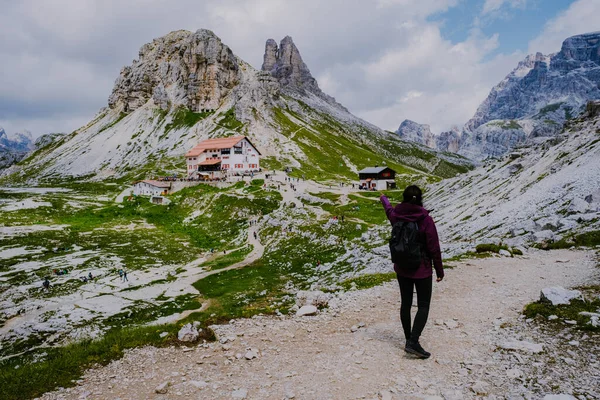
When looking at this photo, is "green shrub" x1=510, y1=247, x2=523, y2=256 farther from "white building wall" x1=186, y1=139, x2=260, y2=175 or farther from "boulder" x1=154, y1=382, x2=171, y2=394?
"white building wall" x1=186, y1=139, x2=260, y2=175

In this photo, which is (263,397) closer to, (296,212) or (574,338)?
(574,338)

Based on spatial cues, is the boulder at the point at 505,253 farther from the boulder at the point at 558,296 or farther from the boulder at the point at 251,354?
the boulder at the point at 251,354

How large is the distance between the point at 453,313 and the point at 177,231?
8012 centimetres

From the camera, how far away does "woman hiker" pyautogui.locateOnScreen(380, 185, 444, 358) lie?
9.47 meters

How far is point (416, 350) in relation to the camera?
9.84 metres

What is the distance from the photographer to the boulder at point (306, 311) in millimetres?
14695

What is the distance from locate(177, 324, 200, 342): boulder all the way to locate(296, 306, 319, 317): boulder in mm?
4438

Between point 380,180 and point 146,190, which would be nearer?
point 380,180

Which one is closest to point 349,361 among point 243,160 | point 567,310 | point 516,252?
point 567,310

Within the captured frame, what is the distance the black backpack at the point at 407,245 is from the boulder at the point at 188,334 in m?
8.18

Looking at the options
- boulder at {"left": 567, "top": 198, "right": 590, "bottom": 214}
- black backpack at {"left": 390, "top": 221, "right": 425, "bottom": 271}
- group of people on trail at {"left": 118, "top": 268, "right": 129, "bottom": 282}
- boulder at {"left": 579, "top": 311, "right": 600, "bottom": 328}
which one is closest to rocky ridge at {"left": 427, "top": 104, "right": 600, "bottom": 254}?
boulder at {"left": 567, "top": 198, "right": 590, "bottom": 214}

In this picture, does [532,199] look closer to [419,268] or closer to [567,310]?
[567,310]

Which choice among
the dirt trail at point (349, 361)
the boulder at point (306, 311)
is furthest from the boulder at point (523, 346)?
the boulder at point (306, 311)

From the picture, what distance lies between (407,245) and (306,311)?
7.18m
